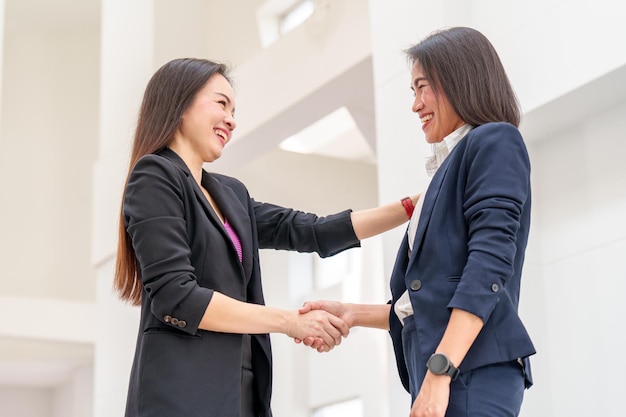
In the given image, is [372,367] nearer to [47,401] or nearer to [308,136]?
[308,136]

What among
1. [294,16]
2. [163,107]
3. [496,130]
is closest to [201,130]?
[163,107]

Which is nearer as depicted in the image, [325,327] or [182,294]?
[182,294]

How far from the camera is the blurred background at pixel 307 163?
12.9 feet

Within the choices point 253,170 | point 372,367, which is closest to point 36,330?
point 253,170

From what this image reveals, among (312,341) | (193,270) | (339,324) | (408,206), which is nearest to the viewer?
(193,270)

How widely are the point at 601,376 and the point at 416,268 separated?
67.8 inches

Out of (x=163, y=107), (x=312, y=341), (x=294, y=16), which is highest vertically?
(x=294, y=16)

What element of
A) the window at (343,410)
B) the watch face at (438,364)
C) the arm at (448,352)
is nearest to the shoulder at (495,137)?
the arm at (448,352)

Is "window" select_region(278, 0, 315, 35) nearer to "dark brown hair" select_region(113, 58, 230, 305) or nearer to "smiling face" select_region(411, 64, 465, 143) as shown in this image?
"dark brown hair" select_region(113, 58, 230, 305)

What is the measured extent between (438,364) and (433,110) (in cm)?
74

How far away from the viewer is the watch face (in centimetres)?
217

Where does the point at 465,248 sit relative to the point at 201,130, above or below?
below

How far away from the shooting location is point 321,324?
285cm

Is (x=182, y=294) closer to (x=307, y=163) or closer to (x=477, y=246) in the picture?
(x=477, y=246)
